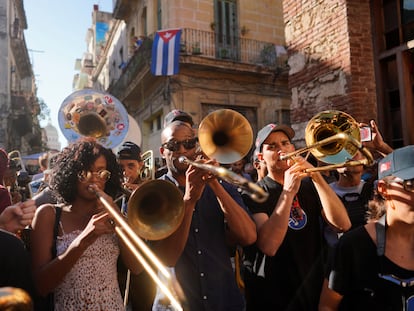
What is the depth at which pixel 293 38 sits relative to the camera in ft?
19.6

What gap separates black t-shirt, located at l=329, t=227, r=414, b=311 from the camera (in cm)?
179

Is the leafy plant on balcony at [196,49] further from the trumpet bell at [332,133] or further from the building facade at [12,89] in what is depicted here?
the building facade at [12,89]

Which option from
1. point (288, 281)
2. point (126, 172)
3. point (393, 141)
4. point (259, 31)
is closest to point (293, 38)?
point (393, 141)

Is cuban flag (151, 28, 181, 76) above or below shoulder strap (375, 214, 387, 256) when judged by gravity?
above

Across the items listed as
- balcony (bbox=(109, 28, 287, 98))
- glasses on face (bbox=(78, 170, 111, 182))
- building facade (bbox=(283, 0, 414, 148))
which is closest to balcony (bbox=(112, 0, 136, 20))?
balcony (bbox=(109, 28, 287, 98))

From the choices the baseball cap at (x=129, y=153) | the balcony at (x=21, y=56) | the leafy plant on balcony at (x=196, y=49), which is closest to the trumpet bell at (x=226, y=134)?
the baseball cap at (x=129, y=153)

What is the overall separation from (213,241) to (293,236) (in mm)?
616

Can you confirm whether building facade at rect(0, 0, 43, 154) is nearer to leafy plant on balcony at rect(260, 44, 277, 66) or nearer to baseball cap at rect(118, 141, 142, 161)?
leafy plant on balcony at rect(260, 44, 277, 66)

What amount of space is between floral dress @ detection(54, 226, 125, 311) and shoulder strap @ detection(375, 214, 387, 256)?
138 cm

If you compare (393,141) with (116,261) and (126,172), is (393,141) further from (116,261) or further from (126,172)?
(116,261)

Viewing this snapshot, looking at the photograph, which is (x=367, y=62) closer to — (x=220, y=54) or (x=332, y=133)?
(x=332, y=133)

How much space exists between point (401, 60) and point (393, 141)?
1.03 meters

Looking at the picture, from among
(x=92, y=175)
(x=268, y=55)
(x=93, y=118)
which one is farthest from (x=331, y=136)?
(x=268, y=55)

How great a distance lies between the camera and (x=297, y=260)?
250cm
